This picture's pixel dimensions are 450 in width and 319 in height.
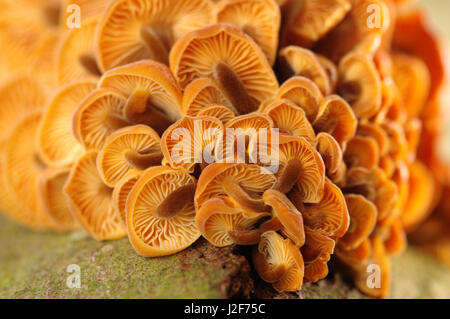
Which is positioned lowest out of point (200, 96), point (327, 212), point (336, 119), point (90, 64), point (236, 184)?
point (327, 212)

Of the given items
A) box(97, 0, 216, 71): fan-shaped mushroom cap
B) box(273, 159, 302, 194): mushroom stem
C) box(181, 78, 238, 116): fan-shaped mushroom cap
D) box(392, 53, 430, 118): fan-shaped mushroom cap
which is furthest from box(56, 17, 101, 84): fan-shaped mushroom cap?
box(392, 53, 430, 118): fan-shaped mushroom cap

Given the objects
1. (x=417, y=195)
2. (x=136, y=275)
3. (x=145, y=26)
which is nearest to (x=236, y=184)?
(x=136, y=275)

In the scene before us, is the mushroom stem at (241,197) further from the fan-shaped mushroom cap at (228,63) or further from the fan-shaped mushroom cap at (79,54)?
the fan-shaped mushroom cap at (79,54)

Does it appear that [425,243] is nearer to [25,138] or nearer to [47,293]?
[47,293]

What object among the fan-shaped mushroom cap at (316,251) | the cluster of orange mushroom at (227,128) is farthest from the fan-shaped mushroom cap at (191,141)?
the fan-shaped mushroom cap at (316,251)

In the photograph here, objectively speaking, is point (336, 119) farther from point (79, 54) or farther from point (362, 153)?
point (79, 54)

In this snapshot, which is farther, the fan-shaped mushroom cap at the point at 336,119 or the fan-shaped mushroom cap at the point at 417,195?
the fan-shaped mushroom cap at the point at 417,195
